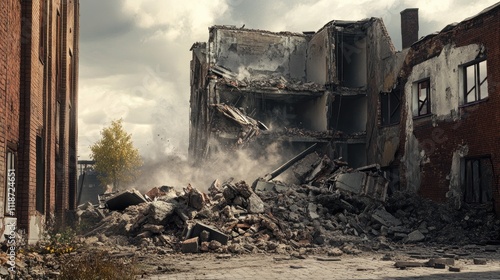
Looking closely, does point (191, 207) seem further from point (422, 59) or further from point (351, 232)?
point (422, 59)

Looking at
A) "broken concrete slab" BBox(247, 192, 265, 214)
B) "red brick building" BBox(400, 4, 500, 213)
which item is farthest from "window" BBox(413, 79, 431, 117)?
"broken concrete slab" BBox(247, 192, 265, 214)

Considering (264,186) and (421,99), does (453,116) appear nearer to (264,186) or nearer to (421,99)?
(421,99)

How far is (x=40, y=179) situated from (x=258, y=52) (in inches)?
771

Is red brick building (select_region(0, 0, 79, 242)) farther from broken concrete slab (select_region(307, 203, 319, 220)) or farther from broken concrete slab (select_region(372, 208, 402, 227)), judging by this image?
broken concrete slab (select_region(372, 208, 402, 227))

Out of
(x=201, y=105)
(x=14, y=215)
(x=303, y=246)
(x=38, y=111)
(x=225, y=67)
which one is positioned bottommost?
(x=303, y=246)

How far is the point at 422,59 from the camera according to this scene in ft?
71.7

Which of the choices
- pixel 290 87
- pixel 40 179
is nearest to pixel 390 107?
pixel 290 87

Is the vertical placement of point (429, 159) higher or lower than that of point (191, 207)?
higher

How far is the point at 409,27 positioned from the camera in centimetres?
2792

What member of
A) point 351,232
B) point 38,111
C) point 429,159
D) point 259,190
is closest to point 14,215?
point 38,111

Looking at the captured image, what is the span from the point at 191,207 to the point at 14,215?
22.1ft

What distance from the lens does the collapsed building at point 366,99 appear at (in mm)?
18797

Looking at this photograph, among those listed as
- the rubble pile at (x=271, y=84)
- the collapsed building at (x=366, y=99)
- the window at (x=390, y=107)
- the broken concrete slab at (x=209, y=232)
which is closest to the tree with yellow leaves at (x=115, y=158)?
the collapsed building at (x=366, y=99)

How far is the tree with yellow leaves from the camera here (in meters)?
47.3
